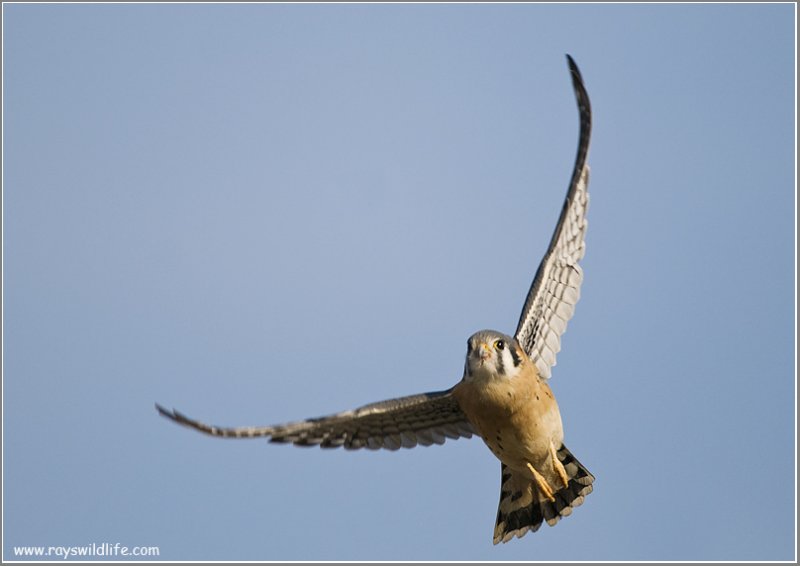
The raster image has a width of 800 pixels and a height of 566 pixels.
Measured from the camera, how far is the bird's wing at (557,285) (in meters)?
12.6

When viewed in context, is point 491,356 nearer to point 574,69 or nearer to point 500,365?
point 500,365

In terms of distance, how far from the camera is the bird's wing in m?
12.6

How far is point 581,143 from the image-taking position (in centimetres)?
1241

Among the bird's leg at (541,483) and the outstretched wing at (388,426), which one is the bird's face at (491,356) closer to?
the outstretched wing at (388,426)

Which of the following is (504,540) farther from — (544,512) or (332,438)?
(332,438)

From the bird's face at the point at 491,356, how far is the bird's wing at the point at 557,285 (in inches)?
35.6

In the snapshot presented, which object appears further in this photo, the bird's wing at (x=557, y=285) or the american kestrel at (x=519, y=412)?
the bird's wing at (x=557, y=285)

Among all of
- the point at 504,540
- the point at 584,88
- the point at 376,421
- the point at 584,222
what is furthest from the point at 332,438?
the point at 584,88

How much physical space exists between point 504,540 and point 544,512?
578mm

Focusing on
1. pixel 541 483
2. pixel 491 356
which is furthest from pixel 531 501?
pixel 491 356

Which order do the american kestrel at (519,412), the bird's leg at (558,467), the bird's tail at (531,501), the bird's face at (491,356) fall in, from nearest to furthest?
the bird's face at (491,356), the american kestrel at (519,412), the bird's leg at (558,467), the bird's tail at (531,501)

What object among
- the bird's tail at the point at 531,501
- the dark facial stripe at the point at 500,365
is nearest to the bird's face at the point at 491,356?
the dark facial stripe at the point at 500,365

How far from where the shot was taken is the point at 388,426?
12.6 m

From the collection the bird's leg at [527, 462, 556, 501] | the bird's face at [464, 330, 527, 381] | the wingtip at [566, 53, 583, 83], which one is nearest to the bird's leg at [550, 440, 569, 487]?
the bird's leg at [527, 462, 556, 501]
